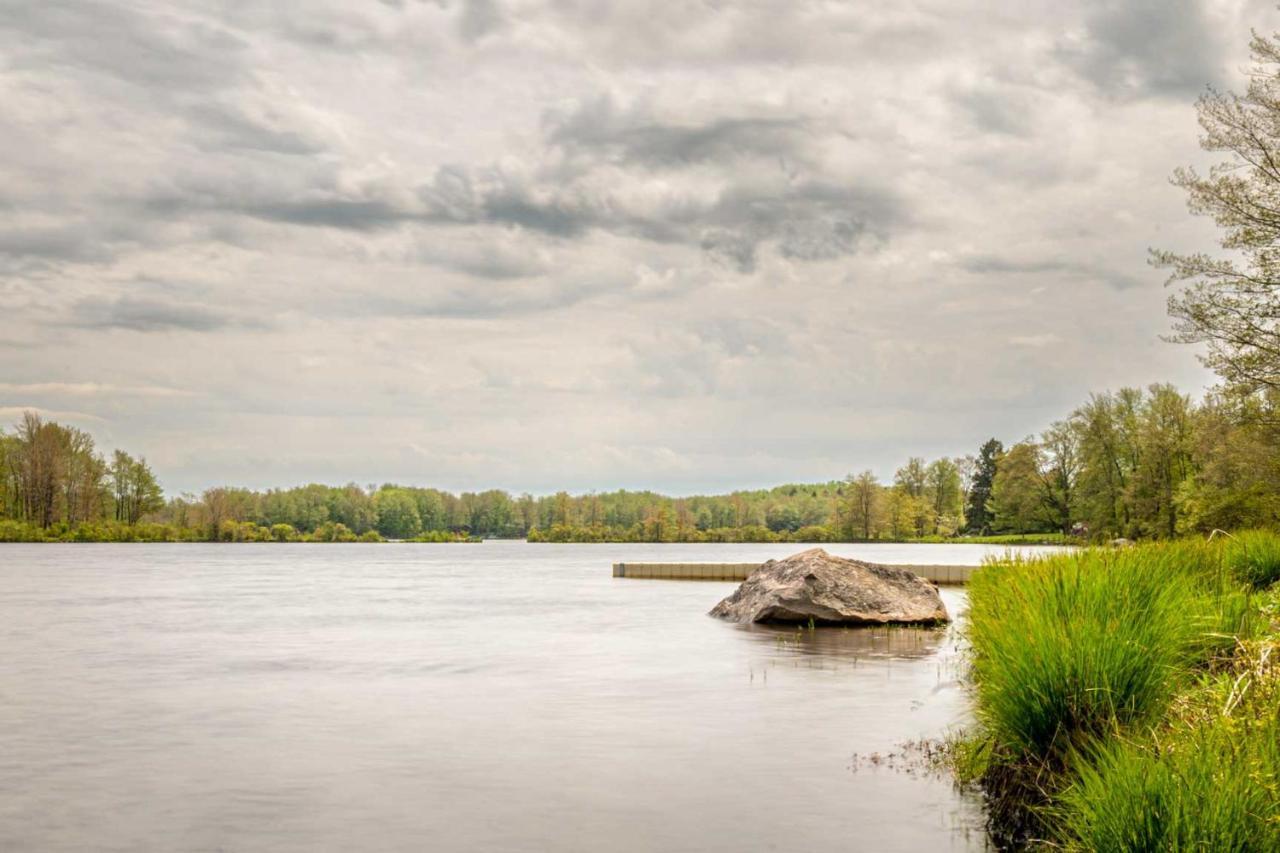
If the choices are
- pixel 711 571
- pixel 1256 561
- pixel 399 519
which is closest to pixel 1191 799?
pixel 1256 561

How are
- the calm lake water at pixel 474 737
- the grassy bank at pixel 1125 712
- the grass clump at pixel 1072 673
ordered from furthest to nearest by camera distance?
the calm lake water at pixel 474 737
the grass clump at pixel 1072 673
the grassy bank at pixel 1125 712

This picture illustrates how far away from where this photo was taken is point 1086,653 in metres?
6.36

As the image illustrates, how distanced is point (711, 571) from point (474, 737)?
111 feet

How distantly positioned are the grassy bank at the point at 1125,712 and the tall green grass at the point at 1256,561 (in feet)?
15.2

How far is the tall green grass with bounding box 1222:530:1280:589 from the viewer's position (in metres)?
14.3

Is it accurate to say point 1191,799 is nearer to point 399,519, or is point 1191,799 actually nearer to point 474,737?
point 474,737

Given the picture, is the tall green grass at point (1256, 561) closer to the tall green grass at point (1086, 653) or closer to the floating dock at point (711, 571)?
the tall green grass at point (1086, 653)

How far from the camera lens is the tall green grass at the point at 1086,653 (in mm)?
6320

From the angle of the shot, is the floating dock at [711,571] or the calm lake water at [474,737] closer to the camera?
the calm lake water at [474,737]

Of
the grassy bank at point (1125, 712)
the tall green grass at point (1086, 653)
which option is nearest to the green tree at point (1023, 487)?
the grassy bank at point (1125, 712)

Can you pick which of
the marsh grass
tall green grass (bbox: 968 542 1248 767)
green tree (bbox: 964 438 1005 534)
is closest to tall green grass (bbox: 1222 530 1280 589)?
tall green grass (bbox: 968 542 1248 767)

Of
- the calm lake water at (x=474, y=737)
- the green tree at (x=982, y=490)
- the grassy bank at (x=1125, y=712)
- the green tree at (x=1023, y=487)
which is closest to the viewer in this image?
the grassy bank at (x=1125, y=712)

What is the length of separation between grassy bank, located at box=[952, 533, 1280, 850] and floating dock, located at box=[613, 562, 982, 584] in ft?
97.2

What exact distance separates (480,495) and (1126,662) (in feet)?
610
